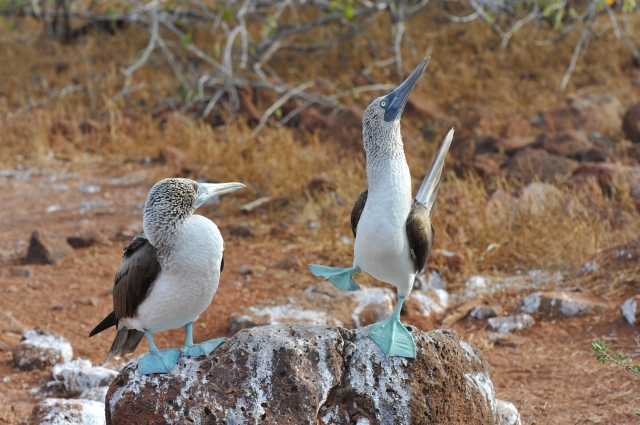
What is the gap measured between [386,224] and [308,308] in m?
2.40

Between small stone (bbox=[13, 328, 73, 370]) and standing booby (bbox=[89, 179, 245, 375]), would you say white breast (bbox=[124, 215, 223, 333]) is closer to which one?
standing booby (bbox=[89, 179, 245, 375])

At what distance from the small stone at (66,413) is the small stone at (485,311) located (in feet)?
8.90

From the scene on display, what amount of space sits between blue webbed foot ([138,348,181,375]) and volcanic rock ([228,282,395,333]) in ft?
6.77

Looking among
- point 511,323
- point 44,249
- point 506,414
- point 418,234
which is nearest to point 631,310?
point 511,323

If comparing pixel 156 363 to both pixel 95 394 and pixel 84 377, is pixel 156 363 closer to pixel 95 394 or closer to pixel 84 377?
pixel 95 394

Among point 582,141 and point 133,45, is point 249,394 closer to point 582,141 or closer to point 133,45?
point 582,141

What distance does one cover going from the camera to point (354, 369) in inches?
111

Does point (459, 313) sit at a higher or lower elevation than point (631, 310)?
lower

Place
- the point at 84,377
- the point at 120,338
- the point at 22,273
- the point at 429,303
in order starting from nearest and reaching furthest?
the point at 120,338
the point at 84,377
the point at 429,303
the point at 22,273

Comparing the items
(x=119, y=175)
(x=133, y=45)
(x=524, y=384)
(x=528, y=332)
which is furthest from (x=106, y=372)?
(x=133, y=45)

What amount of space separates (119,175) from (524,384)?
A: 604 cm

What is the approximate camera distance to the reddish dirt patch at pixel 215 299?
13.3 feet

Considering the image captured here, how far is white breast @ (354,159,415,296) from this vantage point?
274 centimetres

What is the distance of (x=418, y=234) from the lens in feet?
9.32
